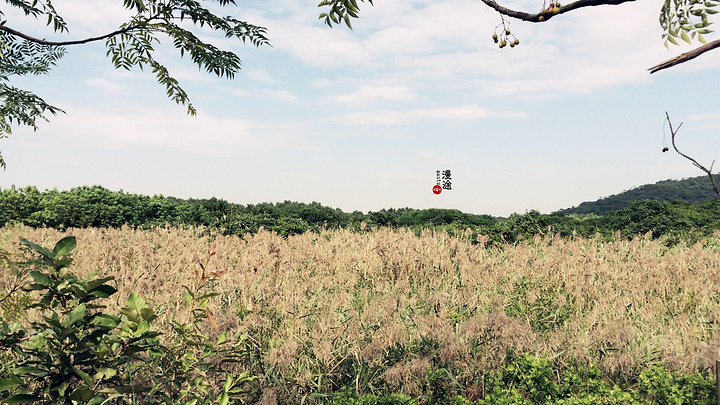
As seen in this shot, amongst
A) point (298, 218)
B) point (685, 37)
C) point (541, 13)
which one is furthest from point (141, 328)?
point (298, 218)

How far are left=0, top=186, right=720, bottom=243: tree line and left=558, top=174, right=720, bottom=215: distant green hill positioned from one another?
8719mm

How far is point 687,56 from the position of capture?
7.40 feet

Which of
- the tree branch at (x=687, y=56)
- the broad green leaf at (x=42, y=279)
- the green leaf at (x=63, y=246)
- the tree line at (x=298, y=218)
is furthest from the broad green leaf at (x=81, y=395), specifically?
the tree line at (x=298, y=218)

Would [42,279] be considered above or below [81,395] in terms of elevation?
above

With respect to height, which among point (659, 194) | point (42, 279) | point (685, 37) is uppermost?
point (659, 194)

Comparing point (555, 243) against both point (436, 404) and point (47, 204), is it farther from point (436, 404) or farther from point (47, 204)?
point (47, 204)

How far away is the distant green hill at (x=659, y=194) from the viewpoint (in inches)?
853

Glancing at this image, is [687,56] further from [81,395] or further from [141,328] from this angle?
[81,395]

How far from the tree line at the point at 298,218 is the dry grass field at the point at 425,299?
3.94 feet

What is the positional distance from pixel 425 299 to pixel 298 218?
629 centimetres

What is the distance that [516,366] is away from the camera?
358cm

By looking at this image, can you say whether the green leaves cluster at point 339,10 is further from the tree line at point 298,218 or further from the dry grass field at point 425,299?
the tree line at point 298,218

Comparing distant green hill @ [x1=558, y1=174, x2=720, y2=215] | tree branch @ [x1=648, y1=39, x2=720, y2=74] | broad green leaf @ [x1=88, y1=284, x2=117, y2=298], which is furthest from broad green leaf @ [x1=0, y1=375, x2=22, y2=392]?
distant green hill @ [x1=558, y1=174, x2=720, y2=215]

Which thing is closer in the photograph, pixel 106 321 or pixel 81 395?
pixel 81 395
